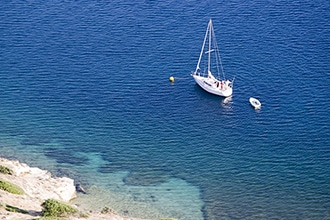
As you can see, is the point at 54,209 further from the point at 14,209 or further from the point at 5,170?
the point at 5,170

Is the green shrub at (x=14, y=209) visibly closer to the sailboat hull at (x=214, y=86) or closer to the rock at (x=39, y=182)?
the rock at (x=39, y=182)

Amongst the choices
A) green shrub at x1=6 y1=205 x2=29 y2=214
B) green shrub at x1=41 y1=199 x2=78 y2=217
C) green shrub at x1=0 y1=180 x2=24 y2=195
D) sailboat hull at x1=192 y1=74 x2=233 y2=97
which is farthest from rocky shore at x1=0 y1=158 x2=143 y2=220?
sailboat hull at x1=192 y1=74 x2=233 y2=97

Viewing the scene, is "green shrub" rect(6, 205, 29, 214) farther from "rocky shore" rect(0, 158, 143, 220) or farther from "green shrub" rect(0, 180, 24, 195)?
"green shrub" rect(0, 180, 24, 195)

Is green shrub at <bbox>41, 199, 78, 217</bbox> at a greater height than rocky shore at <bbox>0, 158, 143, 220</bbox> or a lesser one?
lesser

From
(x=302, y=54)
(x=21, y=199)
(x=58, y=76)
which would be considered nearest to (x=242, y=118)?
(x=302, y=54)

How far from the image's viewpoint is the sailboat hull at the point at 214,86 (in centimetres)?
11600

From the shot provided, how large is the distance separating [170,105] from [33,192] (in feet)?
132

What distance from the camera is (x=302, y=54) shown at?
127 meters

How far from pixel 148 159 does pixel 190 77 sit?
2873cm

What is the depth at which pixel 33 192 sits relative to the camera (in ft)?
258

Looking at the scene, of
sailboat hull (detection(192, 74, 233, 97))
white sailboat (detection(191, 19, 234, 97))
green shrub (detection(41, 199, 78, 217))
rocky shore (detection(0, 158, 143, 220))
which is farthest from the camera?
white sailboat (detection(191, 19, 234, 97))

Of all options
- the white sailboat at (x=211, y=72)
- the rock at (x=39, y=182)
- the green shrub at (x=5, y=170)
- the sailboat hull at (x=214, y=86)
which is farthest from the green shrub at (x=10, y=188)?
the white sailboat at (x=211, y=72)

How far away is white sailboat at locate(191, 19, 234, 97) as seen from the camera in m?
116

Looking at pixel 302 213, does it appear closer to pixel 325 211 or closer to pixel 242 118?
pixel 325 211
